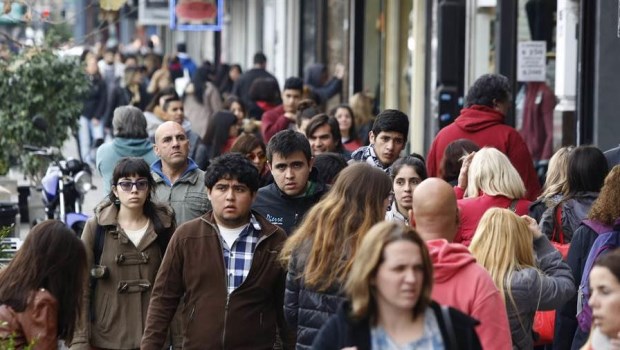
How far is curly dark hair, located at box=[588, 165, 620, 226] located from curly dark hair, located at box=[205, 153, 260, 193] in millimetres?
1841

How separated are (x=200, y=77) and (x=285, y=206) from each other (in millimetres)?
15317

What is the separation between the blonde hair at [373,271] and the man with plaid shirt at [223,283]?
7.89 ft

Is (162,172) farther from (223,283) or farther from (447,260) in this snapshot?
(447,260)

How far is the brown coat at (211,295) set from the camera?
7879 millimetres

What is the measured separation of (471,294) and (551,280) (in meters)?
1.32

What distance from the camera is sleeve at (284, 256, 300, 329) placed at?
23.5ft

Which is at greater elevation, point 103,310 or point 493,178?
point 493,178

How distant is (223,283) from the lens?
7906 millimetres

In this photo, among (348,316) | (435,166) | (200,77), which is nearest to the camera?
(348,316)

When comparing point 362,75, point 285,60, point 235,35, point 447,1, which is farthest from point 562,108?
point 235,35

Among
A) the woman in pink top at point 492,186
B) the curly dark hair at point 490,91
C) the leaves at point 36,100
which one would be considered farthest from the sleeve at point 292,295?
the leaves at point 36,100

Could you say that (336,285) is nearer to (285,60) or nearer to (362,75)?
(362,75)

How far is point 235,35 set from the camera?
140ft

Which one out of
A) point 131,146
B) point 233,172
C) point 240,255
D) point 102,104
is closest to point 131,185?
point 233,172
